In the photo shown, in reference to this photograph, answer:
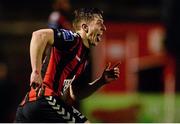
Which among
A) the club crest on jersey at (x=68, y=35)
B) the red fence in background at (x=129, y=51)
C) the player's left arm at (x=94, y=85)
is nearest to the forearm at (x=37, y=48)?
the club crest on jersey at (x=68, y=35)

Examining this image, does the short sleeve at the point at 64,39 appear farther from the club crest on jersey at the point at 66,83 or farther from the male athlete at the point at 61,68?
the club crest on jersey at the point at 66,83

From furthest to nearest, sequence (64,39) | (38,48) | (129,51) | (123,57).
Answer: (129,51) < (123,57) < (64,39) < (38,48)

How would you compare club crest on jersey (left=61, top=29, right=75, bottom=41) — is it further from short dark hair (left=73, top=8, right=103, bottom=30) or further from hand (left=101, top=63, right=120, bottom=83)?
hand (left=101, top=63, right=120, bottom=83)

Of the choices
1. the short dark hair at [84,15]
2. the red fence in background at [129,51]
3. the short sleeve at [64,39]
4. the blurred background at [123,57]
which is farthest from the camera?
the red fence in background at [129,51]

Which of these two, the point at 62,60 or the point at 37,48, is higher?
the point at 37,48

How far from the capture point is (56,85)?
25.1 feet

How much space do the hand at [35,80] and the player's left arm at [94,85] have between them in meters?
1.01

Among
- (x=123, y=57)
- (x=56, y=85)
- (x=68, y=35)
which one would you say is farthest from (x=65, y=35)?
(x=123, y=57)

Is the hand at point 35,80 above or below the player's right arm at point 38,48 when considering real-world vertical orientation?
below

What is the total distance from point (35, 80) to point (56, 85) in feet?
1.69

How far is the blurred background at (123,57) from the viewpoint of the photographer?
15.7 metres

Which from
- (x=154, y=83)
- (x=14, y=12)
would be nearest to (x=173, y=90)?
(x=154, y=83)

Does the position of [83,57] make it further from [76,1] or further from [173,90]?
[76,1]

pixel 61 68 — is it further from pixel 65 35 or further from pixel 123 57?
pixel 123 57
